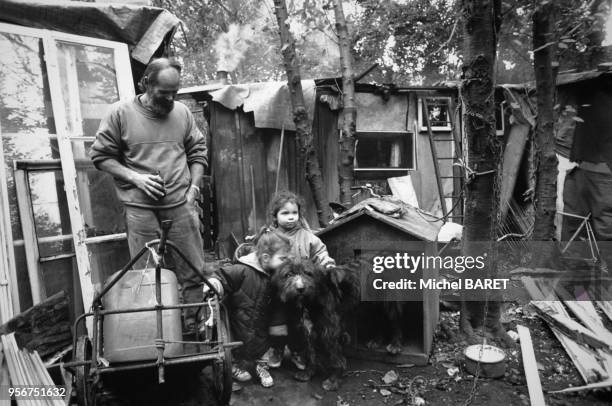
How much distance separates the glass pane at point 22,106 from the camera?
3.91 m

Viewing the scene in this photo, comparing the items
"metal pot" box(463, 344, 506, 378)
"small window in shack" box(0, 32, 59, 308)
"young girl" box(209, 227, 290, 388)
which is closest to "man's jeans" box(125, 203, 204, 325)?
"young girl" box(209, 227, 290, 388)

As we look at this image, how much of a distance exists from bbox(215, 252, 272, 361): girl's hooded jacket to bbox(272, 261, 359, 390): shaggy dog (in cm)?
18

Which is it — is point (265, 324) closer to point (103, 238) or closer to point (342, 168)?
point (103, 238)

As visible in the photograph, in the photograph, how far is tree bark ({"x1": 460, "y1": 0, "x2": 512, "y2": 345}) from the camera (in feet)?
11.7

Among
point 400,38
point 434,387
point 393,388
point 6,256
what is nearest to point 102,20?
point 6,256

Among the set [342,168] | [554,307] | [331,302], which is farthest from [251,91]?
[554,307]

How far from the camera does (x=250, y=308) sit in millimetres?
3328

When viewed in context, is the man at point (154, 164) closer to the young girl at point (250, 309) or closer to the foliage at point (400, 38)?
the young girl at point (250, 309)

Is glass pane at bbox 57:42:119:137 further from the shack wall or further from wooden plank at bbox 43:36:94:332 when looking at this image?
the shack wall

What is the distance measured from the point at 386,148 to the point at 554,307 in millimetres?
4495

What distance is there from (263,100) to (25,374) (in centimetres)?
517

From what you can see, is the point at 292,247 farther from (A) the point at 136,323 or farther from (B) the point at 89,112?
(B) the point at 89,112

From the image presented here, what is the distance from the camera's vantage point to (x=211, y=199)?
7285mm

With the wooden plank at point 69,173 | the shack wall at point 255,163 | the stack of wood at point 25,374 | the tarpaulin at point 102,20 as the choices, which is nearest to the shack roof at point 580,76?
the shack wall at point 255,163
